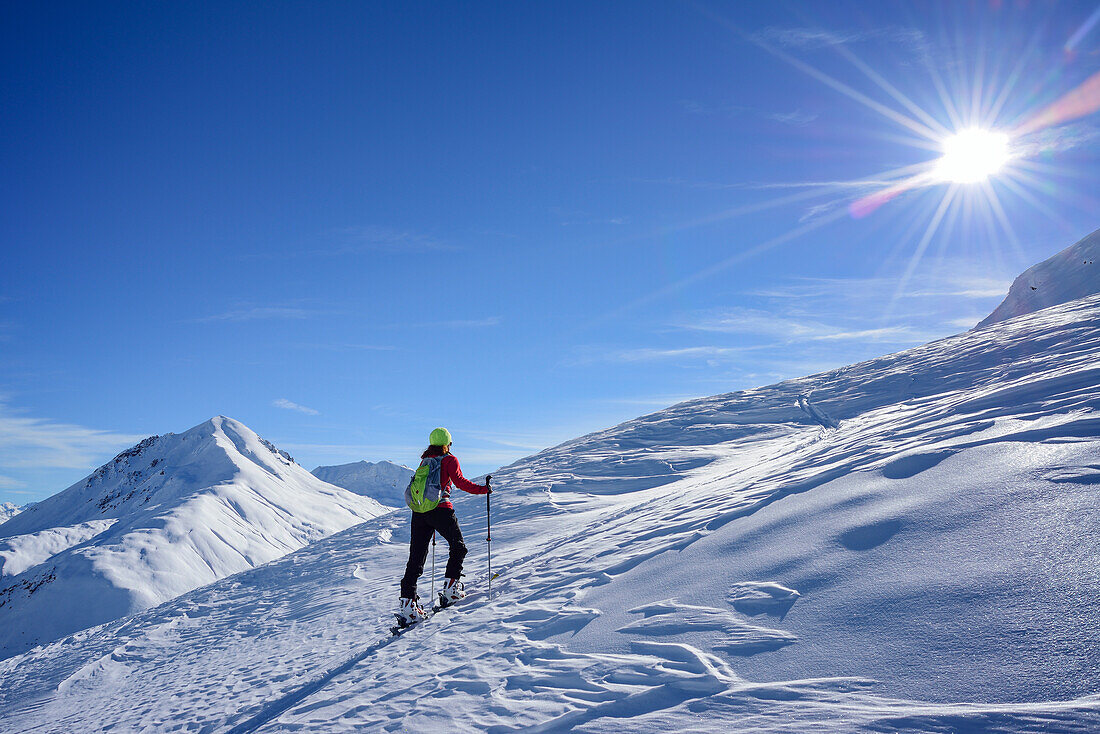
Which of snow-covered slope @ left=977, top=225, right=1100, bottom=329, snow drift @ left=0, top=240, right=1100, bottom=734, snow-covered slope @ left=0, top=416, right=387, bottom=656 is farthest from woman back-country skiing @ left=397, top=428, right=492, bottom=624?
snow-covered slope @ left=0, top=416, right=387, bottom=656

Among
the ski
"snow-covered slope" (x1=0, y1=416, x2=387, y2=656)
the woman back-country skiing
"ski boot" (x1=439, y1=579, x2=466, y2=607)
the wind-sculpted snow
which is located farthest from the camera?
"snow-covered slope" (x1=0, y1=416, x2=387, y2=656)

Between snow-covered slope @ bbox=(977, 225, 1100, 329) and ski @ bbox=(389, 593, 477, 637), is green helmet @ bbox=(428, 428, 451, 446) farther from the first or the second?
snow-covered slope @ bbox=(977, 225, 1100, 329)

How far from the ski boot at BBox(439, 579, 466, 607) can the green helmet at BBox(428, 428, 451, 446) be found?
1785 mm

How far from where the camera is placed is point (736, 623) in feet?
13.7

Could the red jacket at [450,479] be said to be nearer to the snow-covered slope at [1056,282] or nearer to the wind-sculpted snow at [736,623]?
the wind-sculpted snow at [736,623]

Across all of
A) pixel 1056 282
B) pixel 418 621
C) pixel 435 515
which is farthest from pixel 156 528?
pixel 1056 282

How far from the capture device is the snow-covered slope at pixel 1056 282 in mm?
29616

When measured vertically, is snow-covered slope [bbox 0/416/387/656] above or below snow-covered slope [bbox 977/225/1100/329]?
below

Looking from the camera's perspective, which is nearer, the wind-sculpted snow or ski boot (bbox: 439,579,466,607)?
the wind-sculpted snow

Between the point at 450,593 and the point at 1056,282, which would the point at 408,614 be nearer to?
the point at 450,593

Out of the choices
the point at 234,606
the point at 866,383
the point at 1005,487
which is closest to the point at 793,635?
the point at 1005,487

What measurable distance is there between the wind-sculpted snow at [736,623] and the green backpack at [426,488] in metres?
1.37

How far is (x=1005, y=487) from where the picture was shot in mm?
4582

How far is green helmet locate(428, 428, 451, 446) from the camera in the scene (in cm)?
742
